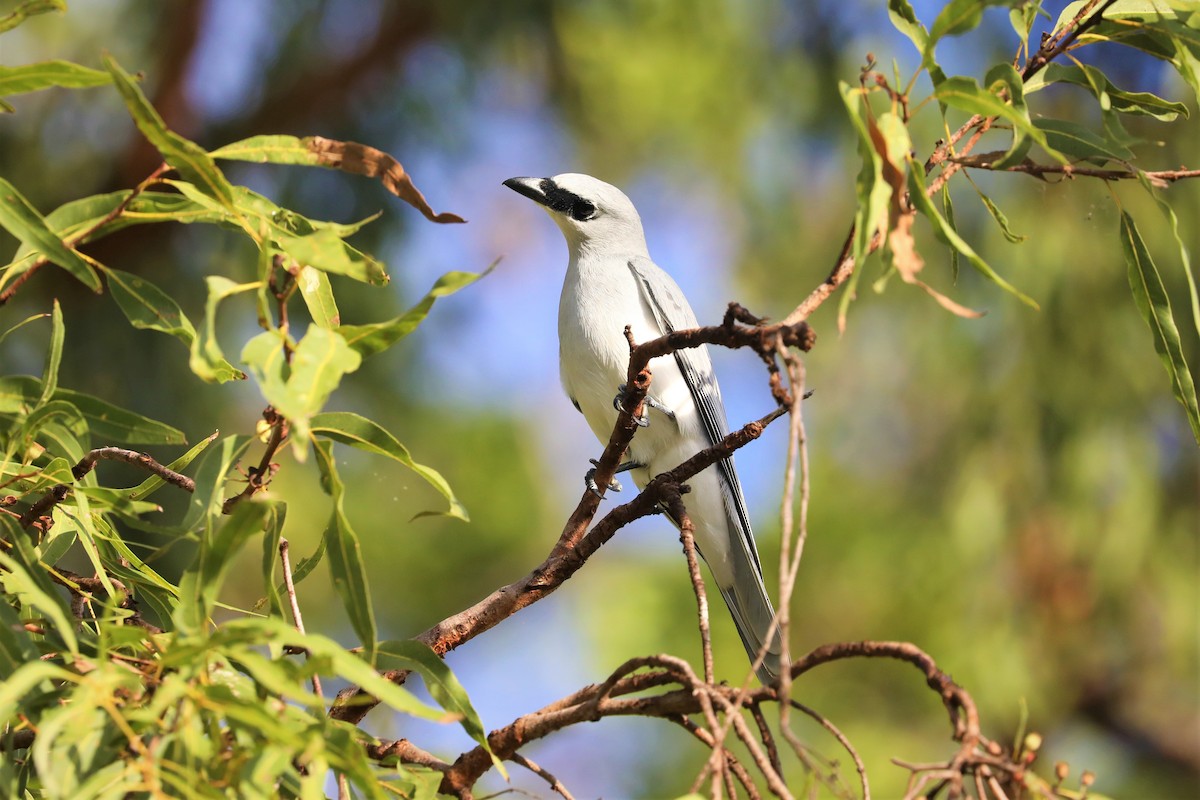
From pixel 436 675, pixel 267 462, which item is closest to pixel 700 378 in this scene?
pixel 436 675

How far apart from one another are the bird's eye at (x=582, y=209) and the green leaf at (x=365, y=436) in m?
2.34

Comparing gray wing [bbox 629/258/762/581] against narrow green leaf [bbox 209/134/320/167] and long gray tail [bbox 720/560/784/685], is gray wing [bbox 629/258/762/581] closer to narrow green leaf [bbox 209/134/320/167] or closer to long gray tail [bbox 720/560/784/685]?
long gray tail [bbox 720/560/784/685]

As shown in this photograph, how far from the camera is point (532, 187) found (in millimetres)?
3637

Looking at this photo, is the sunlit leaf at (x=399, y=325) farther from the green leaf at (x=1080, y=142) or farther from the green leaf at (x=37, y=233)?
the green leaf at (x=1080, y=142)

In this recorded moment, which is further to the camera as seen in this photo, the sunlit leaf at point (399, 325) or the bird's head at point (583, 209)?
the bird's head at point (583, 209)

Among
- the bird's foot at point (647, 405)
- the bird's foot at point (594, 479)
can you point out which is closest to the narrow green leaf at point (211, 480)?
the bird's foot at point (594, 479)

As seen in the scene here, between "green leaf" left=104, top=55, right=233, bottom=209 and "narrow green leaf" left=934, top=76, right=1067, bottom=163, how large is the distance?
88 cm

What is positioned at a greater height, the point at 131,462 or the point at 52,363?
the point at 52,363

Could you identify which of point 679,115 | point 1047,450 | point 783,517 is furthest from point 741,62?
point 783,517

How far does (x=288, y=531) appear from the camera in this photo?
586 cm

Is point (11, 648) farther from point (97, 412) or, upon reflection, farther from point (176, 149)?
point (176, 149)

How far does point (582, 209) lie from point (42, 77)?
7.86ft

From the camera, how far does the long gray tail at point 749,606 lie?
3131 millimetres

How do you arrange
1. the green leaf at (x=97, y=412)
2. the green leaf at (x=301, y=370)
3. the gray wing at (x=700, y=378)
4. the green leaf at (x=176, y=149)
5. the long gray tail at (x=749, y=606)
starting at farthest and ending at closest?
the gray wing at (x=700, y=378) → the long gray tail at (x=749, y=606) → the green leaf at (x=97, y=412) → the green leaf at (x=176, y=149) → the green leaf at (x=301, y=370)
